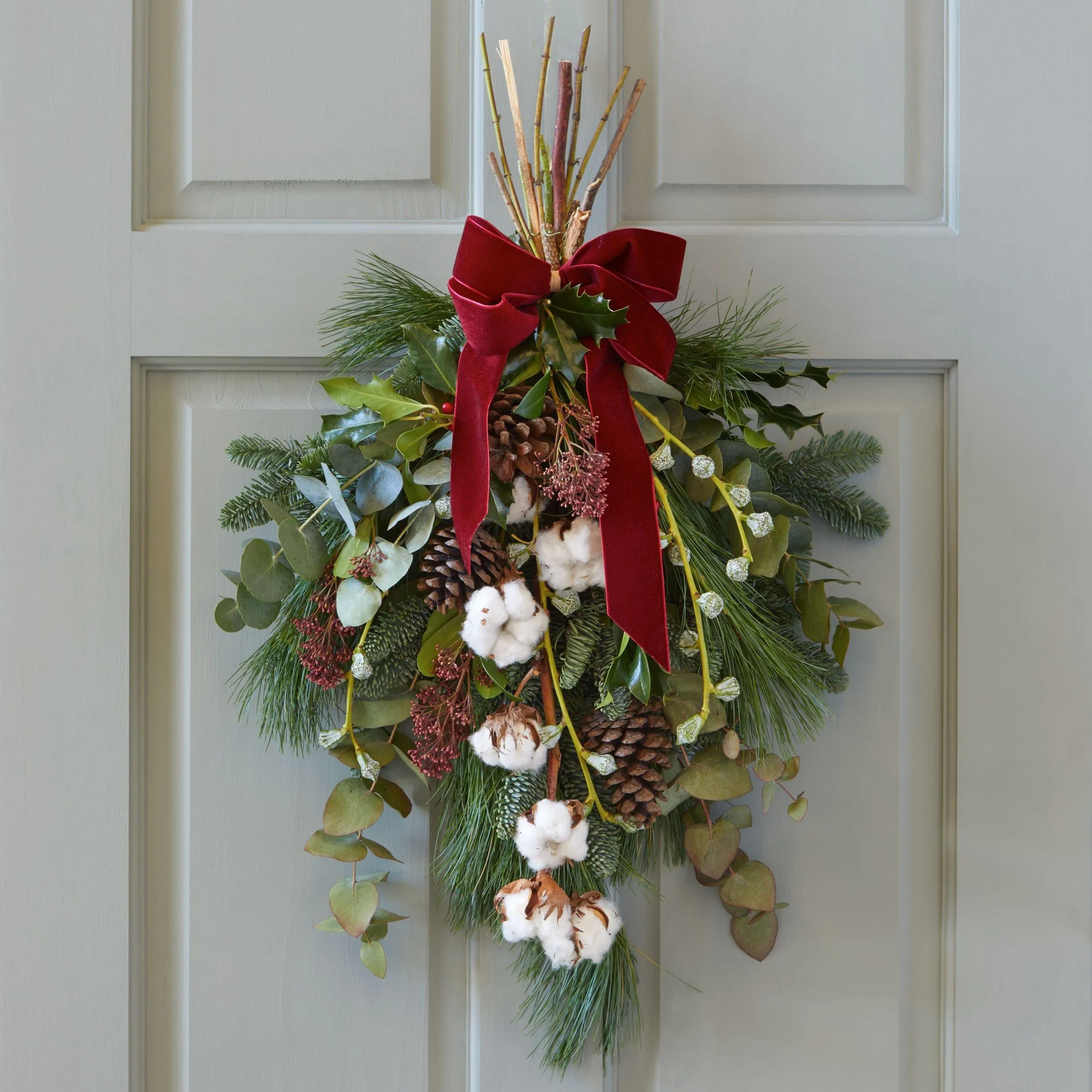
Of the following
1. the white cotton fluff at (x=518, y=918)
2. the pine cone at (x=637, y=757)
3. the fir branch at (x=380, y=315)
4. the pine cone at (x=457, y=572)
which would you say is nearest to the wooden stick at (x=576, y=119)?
the fir branch at (x=380, y=315)

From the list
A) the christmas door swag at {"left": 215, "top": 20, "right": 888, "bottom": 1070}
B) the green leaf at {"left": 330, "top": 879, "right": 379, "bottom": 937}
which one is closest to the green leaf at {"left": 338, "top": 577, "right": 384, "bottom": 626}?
the christmas door swag at {"left": 215, "top": 20, "right": 888, "bottom": 1070}

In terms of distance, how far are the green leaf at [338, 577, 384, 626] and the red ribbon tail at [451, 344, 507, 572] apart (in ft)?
0.20

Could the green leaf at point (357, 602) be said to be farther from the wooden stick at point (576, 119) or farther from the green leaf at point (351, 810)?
the wooden stick at point (576, 119)

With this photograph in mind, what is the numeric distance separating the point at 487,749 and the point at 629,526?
16cm

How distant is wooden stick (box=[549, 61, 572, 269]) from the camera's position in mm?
542

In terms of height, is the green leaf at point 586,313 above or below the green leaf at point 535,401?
above

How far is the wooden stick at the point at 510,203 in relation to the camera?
561mm

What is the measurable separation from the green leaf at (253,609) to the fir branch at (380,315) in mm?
180

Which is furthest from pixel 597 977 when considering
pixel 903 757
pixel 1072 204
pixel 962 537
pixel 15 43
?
pixel 15 43

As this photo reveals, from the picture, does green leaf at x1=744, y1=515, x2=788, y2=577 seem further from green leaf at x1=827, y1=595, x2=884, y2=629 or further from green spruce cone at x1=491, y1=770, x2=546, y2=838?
green spruce cone at x1=491, y1=770, x2=546, y2=838

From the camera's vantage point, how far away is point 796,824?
0.65 m

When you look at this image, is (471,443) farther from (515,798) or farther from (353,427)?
(515,798)

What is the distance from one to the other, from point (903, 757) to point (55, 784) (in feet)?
2.14

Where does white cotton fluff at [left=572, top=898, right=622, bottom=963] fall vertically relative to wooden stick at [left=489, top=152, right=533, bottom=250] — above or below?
below
